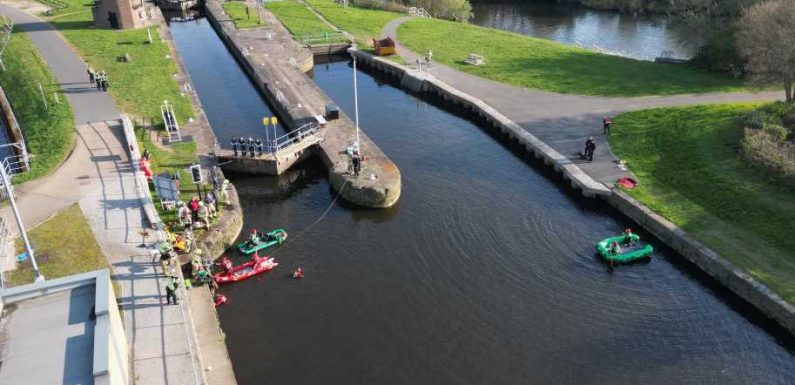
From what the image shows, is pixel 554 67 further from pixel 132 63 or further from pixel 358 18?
pixel 132 63

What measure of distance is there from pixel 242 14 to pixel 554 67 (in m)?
43.0

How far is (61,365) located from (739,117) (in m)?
42.1

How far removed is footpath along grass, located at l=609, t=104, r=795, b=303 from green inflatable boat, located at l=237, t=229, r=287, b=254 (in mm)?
Result: 19771

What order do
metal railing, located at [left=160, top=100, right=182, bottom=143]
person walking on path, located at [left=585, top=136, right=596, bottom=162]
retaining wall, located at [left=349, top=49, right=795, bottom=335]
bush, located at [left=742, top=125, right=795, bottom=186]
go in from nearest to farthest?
retaining wall, located at [left=349, top=49, right=795, bottom=335]
bush, located at [left=742, top=125, right=795, bottom=186]
person walking on path, located at [left=585, top=136, right=596, bottom=162]
metal railing, located at [left=160, top=100, right=182, bottom=143]

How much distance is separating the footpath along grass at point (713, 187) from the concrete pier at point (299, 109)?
14.8 metres

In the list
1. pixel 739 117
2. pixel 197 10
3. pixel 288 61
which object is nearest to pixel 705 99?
pixel 739 117

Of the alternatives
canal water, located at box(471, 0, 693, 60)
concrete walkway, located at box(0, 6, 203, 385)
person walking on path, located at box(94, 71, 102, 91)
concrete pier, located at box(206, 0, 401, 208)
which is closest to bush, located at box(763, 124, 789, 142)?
concrete pier, located at box(206, 0, 401, 208)

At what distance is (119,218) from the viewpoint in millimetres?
30500

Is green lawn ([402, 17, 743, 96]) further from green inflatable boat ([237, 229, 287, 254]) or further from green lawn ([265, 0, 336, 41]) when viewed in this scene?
green inflatable boat ([237, 229, 287, 254])

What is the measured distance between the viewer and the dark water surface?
46.1 meters

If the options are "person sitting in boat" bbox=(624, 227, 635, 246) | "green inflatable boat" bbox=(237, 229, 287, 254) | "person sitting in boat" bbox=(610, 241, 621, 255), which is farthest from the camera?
"person sitting in boat" bbox=(624, 227, 635, 246)

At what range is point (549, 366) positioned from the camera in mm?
24234

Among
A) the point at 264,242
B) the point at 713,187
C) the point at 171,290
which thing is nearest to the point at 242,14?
the point at 264,242

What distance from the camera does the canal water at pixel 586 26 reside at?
239 feet
